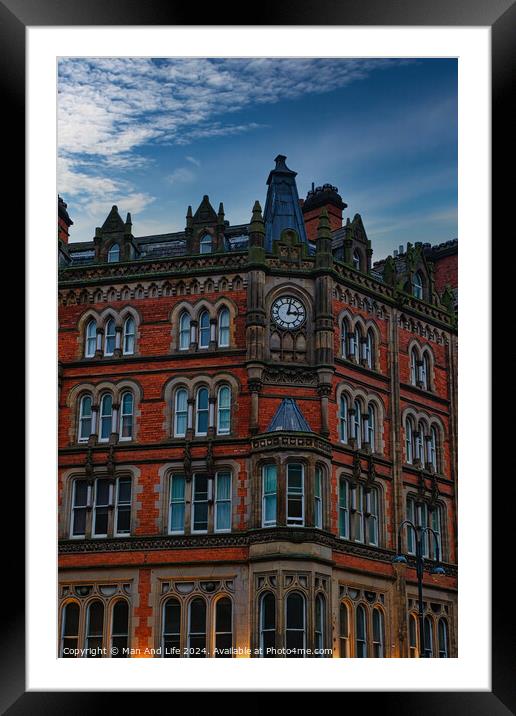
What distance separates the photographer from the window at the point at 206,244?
30.0m

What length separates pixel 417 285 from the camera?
32.4m

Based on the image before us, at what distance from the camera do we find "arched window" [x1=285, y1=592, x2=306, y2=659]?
26500 millimetres

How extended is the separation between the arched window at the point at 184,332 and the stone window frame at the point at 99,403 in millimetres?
1410

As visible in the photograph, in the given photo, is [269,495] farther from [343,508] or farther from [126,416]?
[126,416]

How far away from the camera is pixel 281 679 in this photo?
68.3 feet

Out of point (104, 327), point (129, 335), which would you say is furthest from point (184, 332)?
point (104, 327)

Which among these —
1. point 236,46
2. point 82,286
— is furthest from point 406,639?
point 236,46

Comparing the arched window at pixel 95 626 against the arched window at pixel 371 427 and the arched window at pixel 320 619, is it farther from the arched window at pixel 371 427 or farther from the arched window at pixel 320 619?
the arched window at pixel 371 427

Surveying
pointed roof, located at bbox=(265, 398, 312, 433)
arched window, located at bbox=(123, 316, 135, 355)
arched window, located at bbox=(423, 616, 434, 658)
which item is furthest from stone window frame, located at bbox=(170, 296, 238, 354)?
arched window, located at bbox=(423, 616, 434, 658)

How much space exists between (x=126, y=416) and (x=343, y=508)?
552 centimetres

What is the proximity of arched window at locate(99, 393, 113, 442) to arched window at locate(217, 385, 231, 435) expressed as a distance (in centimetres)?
257

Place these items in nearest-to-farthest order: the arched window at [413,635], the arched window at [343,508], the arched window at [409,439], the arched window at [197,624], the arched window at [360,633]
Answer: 1. the arched window at [197,624]
2. the arched window at [360,633]
3. the arched window at [343,508]
4. the arched window at [413,635]
5. the arched window at [409,439]

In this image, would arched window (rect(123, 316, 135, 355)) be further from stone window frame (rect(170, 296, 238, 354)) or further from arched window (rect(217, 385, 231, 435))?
arched window (rect(217, 385, 231, 435))

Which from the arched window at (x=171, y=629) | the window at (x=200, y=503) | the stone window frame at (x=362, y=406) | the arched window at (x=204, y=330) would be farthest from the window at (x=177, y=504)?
the stone window frame at (x=362, y=406)
